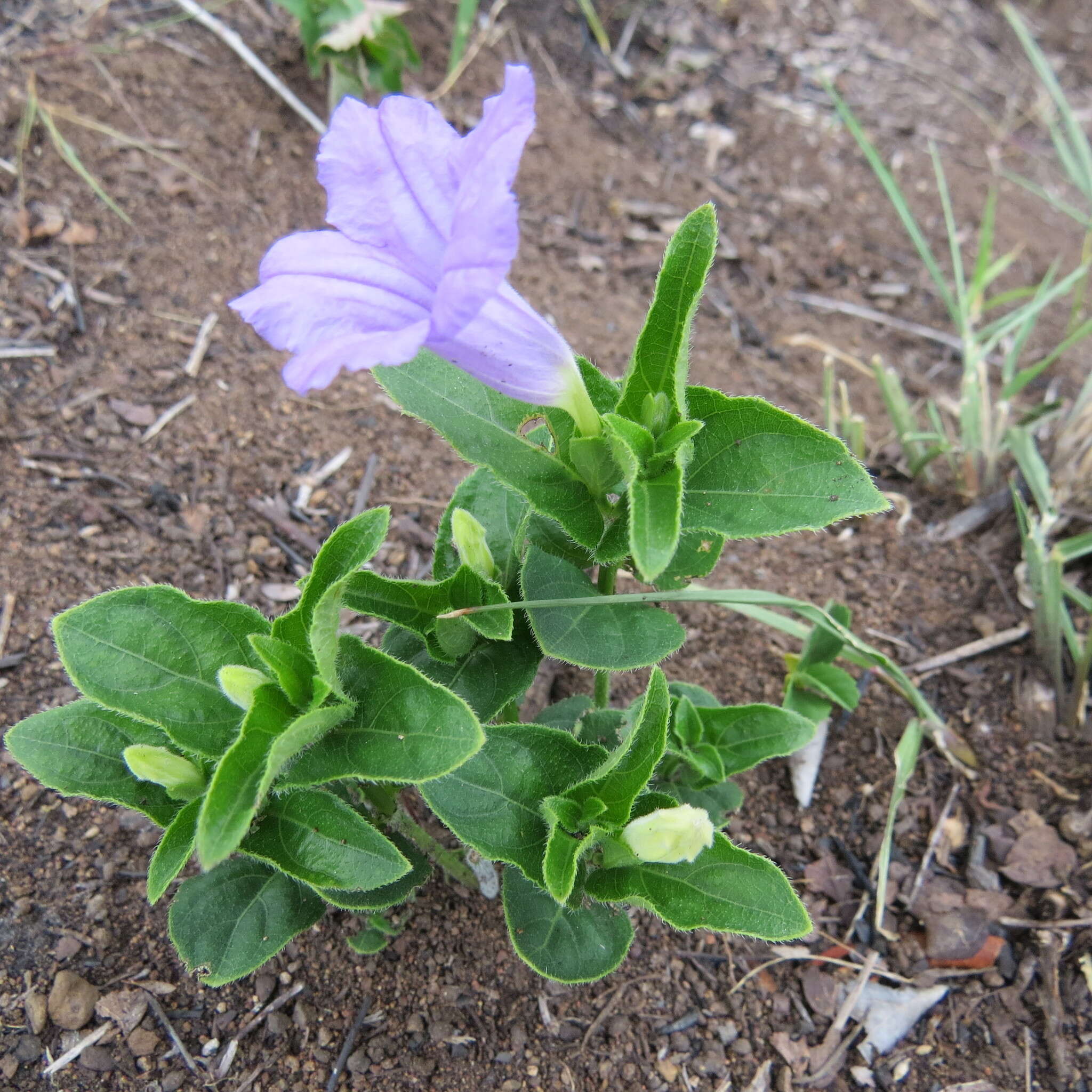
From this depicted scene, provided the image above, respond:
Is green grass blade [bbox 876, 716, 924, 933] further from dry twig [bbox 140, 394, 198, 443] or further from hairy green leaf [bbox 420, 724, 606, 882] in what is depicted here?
dry twig [bbox 140, 394, 198, 443]

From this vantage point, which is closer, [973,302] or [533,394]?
[533,394]

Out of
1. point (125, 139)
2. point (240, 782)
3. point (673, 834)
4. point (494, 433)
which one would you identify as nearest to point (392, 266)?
point (494, 433)

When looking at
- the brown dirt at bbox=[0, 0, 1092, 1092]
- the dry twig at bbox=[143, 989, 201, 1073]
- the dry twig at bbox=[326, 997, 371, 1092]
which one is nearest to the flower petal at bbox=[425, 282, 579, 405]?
the brown dirt at bbox=[0, 0, 1092, 1092]

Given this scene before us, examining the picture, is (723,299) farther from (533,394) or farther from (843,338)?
(533,394)

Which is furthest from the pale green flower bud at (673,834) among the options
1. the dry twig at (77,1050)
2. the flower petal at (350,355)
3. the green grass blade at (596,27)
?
the green grass blade at (596,27)

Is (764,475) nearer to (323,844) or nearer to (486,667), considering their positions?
(486,667)

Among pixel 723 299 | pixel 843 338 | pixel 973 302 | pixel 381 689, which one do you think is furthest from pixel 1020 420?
pixel 381 689
